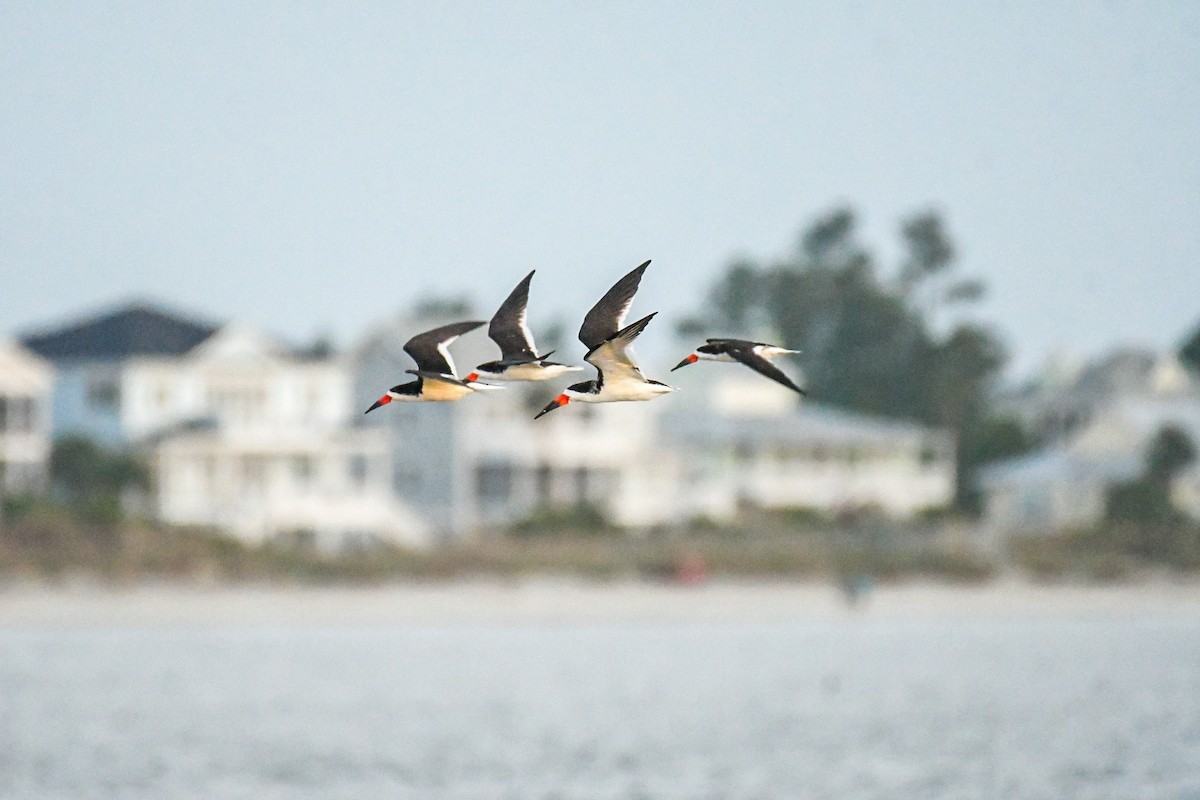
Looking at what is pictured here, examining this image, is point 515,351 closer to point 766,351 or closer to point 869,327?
point 766,351

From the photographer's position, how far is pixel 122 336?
89.4m

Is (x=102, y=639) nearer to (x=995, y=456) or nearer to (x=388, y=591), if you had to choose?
(x=388, y=591)

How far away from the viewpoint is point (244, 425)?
3285 inches

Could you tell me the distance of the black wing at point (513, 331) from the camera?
12109 millimetres

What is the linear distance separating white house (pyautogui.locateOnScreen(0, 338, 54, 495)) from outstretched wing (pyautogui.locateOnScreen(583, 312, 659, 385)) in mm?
70880

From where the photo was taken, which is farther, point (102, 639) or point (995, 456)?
point (995, 456)

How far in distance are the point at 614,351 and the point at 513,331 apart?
75 centimetres

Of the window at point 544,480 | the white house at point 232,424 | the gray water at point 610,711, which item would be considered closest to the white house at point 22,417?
the white house at point 232,424

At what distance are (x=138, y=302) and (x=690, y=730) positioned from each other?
5111cm

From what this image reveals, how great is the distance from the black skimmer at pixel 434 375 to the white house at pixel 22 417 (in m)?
70.3

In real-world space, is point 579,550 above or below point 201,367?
below

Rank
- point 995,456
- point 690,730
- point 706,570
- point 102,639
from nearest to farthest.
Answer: point 690,730, point 102,639, point 706,570, point 995,456

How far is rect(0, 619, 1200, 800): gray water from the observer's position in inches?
1636

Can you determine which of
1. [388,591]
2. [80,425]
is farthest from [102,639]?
[80,425]
